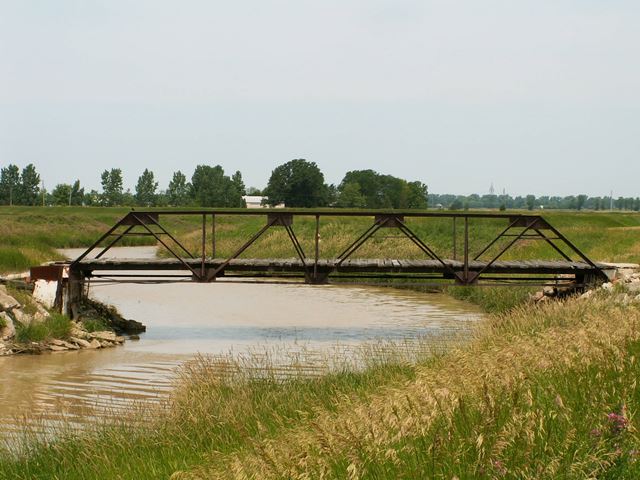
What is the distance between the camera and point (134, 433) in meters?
10.4

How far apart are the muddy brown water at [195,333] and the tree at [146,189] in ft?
465

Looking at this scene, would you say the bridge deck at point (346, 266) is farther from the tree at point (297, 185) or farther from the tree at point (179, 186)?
the tree at point (179, 186)

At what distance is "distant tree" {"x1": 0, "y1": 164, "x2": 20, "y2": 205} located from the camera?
163125mm

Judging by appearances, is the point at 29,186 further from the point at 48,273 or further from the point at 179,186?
the point at 48,273

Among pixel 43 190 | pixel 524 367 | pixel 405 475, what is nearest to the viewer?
pixel 405 475

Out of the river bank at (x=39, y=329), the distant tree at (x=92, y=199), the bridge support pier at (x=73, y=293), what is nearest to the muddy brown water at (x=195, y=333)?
the river bank at (x=39, y=329)

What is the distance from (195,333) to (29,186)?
14785 cm

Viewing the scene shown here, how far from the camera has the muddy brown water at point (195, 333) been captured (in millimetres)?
15953

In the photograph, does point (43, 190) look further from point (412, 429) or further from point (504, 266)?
point (412, 429)

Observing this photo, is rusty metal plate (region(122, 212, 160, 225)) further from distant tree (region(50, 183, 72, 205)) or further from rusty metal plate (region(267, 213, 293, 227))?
distant tree (region(50, 183, 72, 205))

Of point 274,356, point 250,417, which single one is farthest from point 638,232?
point 250,417

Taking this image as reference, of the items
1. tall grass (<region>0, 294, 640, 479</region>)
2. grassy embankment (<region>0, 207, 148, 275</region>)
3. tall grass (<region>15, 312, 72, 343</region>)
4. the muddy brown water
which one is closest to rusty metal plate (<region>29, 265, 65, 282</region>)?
tall grass (<region>15, 312, 72, 343</region>)

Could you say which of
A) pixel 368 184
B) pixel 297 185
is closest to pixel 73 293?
pixel 297 185

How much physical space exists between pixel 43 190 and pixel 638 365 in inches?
6364
